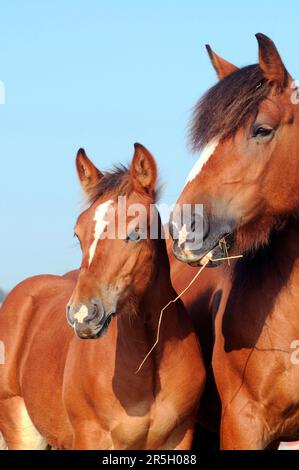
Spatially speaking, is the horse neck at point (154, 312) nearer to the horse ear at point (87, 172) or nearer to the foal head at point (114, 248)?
the foal head at point (114, 248)

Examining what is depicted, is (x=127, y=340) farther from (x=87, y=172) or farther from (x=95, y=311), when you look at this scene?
(x=87, y=172)

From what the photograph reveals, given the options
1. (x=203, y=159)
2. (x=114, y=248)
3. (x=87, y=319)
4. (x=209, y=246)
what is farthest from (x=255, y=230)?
(x=87, y=319)

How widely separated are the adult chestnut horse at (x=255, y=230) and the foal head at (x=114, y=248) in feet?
1.79

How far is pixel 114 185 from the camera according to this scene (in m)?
5.61

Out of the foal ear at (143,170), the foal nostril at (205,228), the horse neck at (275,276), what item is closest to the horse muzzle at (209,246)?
the foal nostril at (205,228)

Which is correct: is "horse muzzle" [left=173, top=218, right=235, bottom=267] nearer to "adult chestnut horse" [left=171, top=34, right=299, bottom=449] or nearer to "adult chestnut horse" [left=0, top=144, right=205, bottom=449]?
"adult chestnut horse" [left=171, top=34, right=299, bottom=449]

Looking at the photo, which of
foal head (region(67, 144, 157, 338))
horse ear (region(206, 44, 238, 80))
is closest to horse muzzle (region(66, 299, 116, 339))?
foal head (region(67, 144, 157, 338))

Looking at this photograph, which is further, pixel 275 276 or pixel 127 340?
pixel 127 340

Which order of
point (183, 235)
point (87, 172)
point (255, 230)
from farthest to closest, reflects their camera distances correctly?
point (87, 172) → point (255, 230) → point (183, 235)

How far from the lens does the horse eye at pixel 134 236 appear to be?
534cm

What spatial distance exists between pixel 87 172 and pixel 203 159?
1290mm

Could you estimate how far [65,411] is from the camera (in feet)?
20.4
